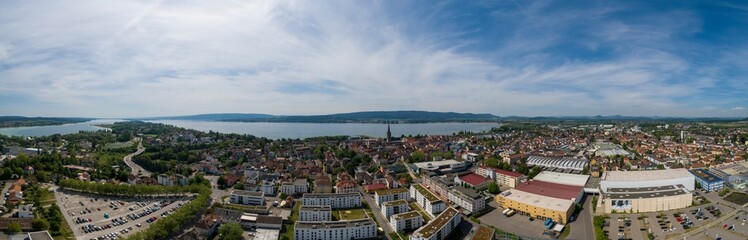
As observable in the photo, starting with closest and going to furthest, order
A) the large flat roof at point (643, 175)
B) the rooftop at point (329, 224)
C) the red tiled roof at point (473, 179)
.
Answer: the rooftop at point (329, 224) → the large flat roof at point (643, 175) → the red tiled roof at point (473, 179)

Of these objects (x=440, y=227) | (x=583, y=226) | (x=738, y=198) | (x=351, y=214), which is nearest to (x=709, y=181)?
(x=738, y=198)

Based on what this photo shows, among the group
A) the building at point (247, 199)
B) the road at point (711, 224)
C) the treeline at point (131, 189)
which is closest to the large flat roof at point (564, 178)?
the road at point (711, 224)

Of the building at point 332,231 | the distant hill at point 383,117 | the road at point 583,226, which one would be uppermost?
the distant hill at point 383,117

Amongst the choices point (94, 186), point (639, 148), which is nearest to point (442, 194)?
point (94, 186)

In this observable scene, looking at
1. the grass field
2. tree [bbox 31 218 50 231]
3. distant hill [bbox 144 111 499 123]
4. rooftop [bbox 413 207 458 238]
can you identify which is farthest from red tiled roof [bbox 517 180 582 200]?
distant hill [bbox 144 111 499 123]

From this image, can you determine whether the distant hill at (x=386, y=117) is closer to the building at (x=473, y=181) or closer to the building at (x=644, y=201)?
the building at (x=473, y=181)

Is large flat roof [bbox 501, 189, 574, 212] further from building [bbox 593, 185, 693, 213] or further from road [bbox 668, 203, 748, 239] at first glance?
road [bbox 668, 203, 748, 239]

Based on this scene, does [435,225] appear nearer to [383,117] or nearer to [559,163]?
[559,163]
